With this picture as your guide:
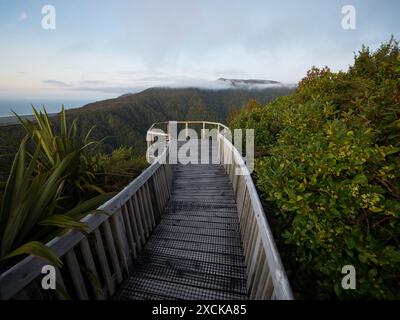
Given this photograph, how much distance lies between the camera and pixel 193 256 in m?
3.46

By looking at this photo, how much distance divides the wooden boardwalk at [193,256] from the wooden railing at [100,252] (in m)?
0.24

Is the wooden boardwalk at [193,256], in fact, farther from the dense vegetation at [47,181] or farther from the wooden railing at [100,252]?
the dense vegetation at [47,181]

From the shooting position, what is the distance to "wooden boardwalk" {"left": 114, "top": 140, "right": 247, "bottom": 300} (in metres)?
2.81

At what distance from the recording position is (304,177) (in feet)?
7.21

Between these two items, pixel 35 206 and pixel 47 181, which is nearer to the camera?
pixel 35 206

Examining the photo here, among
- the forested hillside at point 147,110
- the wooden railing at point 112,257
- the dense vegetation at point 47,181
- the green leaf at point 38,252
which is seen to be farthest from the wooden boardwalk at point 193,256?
the forested hillside at point 147,110

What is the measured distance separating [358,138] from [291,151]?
3.40 ft

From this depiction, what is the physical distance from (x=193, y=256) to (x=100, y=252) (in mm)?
1503

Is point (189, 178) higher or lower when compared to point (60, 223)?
lower

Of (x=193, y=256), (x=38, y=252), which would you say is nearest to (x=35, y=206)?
(x=38, y=252)

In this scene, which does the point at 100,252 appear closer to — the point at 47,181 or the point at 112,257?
the point at 112,257

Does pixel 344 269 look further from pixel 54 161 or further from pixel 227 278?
pixel 54 161
